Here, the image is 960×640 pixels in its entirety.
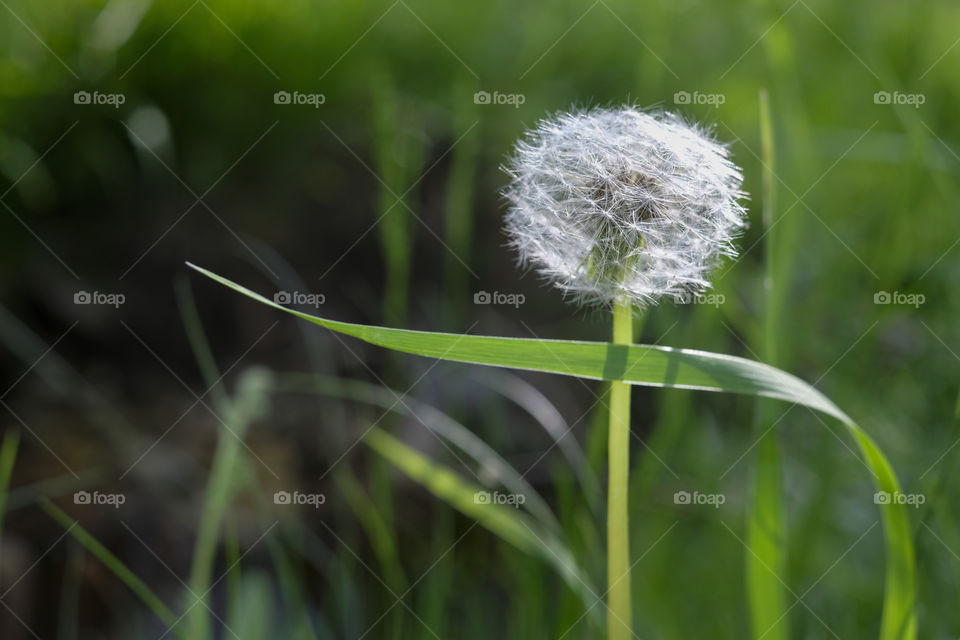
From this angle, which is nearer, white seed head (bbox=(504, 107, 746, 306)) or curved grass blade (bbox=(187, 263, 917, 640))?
curved grass blade (bbox=(187, 263, 917, 640))

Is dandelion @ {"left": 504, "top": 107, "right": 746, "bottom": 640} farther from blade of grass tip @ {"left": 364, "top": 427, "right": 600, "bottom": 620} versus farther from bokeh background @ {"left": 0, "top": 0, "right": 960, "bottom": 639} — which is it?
bokeh background @ {"left": 0, "top": 0, "right": 960, "bottom": 639}

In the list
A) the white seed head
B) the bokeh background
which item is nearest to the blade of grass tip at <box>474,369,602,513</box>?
the bokeh background

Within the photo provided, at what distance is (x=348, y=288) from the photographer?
2.44 metres

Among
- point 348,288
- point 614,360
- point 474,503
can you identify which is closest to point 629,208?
point 614,360

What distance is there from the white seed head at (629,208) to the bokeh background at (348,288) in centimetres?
80

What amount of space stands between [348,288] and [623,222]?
1.70 m

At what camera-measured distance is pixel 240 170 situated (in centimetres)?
235

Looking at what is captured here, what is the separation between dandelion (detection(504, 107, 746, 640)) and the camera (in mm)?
812

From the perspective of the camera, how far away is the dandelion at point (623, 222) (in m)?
0.81

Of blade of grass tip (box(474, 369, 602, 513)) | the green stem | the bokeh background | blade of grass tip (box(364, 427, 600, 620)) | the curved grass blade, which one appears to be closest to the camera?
the curved grass blade

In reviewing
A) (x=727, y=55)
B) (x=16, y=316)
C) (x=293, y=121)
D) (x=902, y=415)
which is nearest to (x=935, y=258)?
(x=902, y=415)

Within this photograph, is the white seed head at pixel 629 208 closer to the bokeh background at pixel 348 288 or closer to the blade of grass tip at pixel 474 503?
the blade of grass tip at pixel 474 503

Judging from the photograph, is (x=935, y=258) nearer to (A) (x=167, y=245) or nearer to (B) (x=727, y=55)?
(B) (x=727, y=55)

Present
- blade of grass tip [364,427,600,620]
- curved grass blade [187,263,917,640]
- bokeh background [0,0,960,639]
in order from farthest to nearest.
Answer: bokeh background [0,0,960,639] < blade of grass tip [364,427,600,620] < curved grass blade [187,263,917,640]
